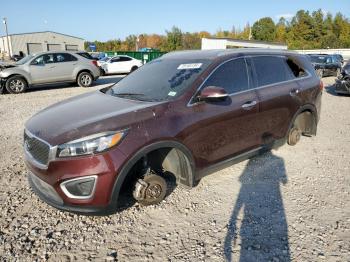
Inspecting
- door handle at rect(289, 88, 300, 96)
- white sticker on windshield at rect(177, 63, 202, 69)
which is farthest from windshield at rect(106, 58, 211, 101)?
door handle at rect(289, 88, 300, 96)

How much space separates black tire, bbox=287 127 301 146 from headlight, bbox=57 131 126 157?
3593 millimetres

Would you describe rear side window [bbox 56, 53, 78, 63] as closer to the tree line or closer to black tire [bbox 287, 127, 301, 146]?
black tire [bbox 287, 127, 301, 146]

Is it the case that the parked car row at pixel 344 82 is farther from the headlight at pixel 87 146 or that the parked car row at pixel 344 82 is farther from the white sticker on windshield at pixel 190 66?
the headlight at pixel 87 146

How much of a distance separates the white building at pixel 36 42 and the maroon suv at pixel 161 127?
172 ft

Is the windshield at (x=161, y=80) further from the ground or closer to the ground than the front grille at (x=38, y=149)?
further from the ground

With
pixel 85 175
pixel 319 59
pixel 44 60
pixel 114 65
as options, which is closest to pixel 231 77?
pixel 85 175

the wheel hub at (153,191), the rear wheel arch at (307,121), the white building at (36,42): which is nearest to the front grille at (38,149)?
the wheel hub at (153,191)

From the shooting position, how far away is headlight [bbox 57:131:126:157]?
2.82 m

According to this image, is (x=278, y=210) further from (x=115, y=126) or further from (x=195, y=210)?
(x=115, y=126)

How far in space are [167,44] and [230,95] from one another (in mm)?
60815

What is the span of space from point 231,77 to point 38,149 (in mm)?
2483

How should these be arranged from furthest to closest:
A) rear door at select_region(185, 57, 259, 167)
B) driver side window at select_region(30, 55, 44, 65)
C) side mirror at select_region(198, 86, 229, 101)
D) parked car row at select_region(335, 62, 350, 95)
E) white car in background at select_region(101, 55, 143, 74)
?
white car in background at select_region(101, 55, 143, 74)
driver side window at select_region(30, 55, 44, 65)
parked car row at select_region(335, 62, 350, 95)
rear door at select_region(185, 57, 259, 167)
side mirror at select_region(198, 86, 229, 101)

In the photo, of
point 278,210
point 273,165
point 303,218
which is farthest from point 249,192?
point 273,165

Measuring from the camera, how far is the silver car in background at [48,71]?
1200 centimetres
